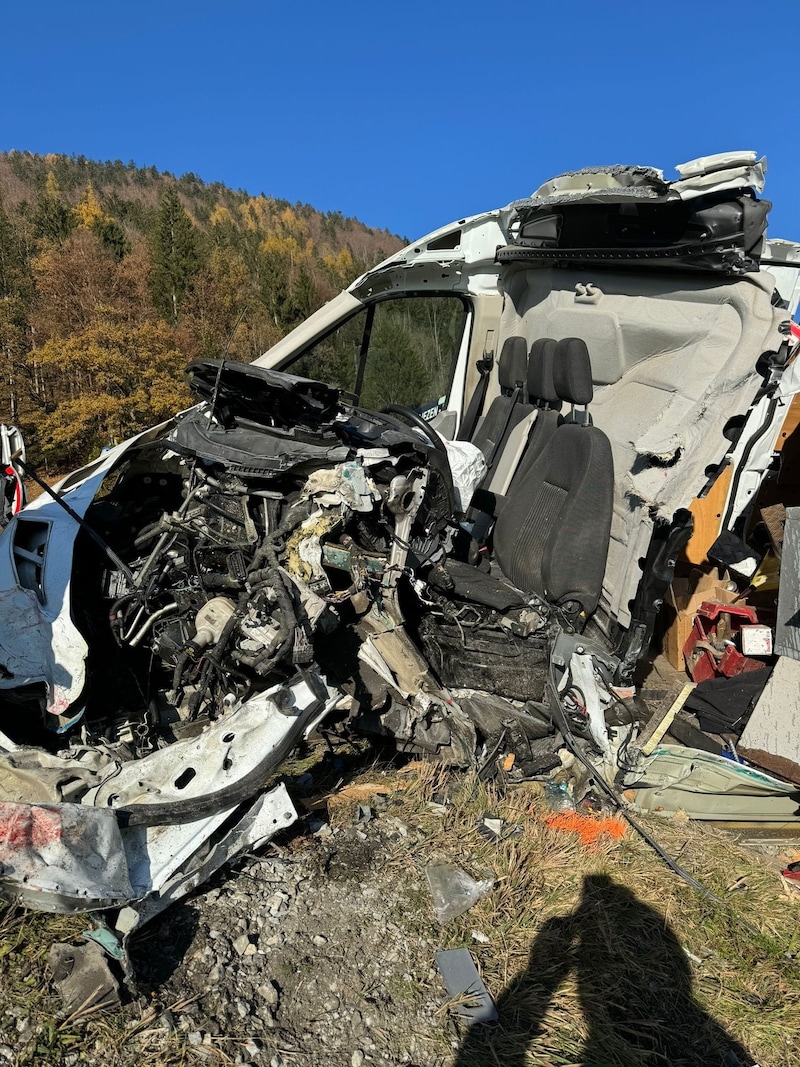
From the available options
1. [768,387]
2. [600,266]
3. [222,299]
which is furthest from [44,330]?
[768,387]

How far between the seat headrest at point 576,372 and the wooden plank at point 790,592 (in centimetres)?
125

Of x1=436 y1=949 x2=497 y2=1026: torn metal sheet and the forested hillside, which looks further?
the forested hillside

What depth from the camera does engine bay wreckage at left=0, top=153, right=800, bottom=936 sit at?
7.47 ft

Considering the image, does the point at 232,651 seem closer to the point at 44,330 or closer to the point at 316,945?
the point at 316,945

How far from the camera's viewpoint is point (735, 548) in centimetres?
460

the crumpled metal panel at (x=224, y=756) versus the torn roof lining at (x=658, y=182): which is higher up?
the torn roof lining at (x=658, y=182)

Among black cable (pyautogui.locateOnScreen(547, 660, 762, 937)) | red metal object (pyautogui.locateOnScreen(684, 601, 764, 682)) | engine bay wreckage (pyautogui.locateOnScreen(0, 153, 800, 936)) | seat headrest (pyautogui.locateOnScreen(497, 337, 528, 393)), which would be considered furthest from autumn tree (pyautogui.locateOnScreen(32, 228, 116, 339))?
black cable (pyautogui.locateOnScreen(547, 660, 762, 937))

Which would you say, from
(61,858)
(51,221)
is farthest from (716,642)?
(51,221)

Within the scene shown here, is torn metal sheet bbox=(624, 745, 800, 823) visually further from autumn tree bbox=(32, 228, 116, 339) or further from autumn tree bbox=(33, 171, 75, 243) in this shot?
autumn tree bbox=(33, 171, 75, 243)

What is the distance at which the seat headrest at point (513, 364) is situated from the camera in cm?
483

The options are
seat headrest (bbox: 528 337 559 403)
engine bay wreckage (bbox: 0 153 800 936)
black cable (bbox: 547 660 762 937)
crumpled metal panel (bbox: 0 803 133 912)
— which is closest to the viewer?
crumpled metal panel (bbox: 0 803 133 912)

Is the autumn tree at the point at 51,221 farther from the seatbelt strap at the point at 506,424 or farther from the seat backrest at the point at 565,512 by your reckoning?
the seat backrest at the point at 565,512

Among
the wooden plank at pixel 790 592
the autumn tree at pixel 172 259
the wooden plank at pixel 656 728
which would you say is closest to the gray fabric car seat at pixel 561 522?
the wooden plank at pixel 656 728

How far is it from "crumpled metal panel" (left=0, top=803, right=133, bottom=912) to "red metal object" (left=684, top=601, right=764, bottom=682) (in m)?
3.57
